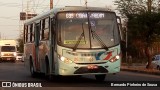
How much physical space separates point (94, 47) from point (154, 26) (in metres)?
18.5

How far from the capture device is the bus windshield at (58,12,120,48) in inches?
784

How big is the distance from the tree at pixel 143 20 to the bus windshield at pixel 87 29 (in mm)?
17494

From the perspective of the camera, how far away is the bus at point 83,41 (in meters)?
19.7

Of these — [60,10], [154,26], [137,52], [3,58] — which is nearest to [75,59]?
[60,10]

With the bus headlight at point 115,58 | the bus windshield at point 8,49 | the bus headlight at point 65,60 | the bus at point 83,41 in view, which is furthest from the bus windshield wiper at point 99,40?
the bus windshield at point 8,49

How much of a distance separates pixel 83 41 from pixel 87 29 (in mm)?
569

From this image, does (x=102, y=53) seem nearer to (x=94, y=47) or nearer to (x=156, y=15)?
(x=94, y=47)

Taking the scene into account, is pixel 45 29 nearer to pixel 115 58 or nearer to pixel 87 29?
pixel 87 29

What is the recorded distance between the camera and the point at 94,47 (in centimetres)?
1986

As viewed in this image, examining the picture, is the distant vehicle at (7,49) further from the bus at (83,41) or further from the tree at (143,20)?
the bus at (83,41)

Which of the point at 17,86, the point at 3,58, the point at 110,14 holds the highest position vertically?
the point at 110,14

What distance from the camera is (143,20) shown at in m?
37.8

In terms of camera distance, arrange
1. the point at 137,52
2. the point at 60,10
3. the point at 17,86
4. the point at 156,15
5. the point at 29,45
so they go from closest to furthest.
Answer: the point at 17,86 < the point at 60,10 < the point at 29,45 < the point at 156,15 < the point at 137,52

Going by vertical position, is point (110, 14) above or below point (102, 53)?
above
